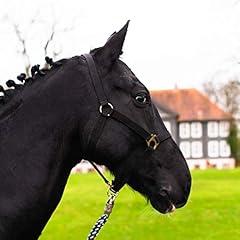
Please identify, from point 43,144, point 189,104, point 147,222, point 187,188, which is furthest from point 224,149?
point 43,144

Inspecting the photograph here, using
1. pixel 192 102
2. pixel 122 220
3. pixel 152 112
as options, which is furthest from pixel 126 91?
pixel 192 102

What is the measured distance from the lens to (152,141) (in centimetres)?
304

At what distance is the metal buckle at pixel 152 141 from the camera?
303cm

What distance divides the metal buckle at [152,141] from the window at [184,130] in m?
105

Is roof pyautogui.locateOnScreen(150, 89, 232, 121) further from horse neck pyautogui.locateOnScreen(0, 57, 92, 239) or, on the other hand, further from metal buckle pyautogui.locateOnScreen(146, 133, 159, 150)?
horse neck pyautogui.locateOnScreen(0, 57, 92, 239)

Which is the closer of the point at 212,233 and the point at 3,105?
the point at 3,105

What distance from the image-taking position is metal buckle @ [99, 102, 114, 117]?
9.70 feet

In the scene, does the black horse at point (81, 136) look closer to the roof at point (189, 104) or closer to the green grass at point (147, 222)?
the green grass at point (147, 222)

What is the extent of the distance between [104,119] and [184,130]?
105 metres

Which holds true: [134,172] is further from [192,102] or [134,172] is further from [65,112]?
[192,102]

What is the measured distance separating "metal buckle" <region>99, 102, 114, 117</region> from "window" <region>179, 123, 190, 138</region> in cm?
10461

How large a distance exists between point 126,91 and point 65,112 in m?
0.34

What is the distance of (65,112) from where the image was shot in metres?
2.93

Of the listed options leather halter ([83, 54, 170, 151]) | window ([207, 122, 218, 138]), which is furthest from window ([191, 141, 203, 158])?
leather halter ([83, 54, 170, 151])
